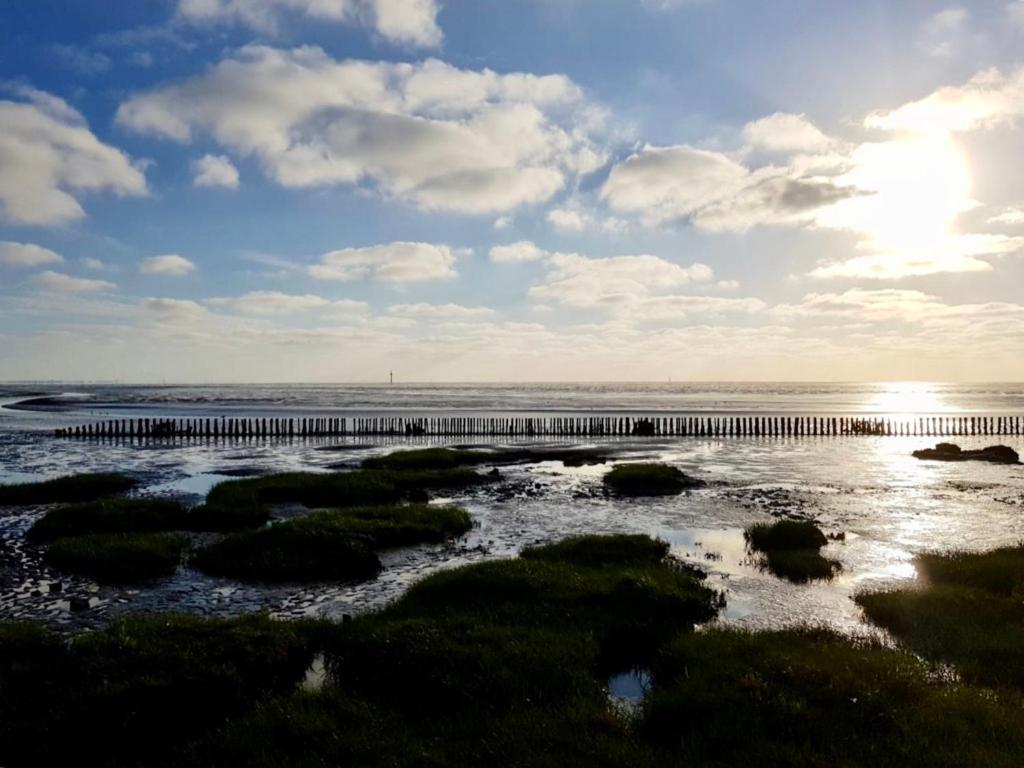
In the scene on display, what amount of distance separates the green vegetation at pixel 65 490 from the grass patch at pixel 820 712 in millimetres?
26552

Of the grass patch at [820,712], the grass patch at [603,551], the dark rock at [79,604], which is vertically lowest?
the dark rock at [79,604]

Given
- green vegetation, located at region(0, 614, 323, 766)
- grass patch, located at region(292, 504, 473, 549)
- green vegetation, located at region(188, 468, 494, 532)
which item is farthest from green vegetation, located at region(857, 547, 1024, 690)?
green vegetation, located at region(188, 468, 494, 532)

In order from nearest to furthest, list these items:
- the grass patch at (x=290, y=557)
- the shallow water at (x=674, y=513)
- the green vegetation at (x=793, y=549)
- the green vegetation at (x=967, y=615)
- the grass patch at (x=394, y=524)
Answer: the green vegetation at (x=967, y=615) → the shallow water at (x=674, y=513) → the grass patch at (x=290, y=557) → the green vegetation at (x=793, y=549) → the grass patch at (x=394, y=524)

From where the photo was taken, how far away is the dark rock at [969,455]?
43562 mm

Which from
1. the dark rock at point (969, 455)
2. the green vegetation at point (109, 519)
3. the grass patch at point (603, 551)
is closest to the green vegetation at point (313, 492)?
the green vegetation at point (109, 519)

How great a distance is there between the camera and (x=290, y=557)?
57.3 feet

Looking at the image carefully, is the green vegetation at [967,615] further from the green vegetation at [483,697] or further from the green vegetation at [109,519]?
the green vegetation at [109,519]

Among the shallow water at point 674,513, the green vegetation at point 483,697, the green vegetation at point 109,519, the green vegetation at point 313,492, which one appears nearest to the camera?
the green vegetation at point 483,697

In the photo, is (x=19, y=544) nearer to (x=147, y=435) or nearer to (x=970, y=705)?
(x=970, y=705)

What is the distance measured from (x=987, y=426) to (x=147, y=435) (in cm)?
8287

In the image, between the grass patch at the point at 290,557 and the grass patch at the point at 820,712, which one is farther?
the grass patch at the point at 290,557

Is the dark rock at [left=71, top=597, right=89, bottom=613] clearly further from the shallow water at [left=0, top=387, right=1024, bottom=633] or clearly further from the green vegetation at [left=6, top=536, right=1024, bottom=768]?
the green vegetation at [left=6, top=536, right=1024, bottom=768]

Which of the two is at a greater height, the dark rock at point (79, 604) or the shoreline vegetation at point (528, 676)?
the shoreline vegetation at point (528, 676)

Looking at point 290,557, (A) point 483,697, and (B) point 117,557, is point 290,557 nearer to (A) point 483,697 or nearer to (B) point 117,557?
(B) point 117,557
